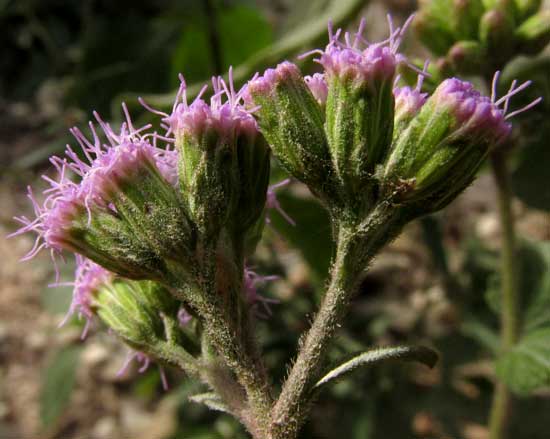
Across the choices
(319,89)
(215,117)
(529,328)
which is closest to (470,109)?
(319,89)

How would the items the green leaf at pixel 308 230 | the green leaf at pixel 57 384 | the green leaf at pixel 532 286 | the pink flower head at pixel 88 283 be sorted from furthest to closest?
the green leaf at pixel 57 384 → the green leaf at pixel 308 230 → the green leaf at pixel 532 286 → the pink flower head at pixel 88 283

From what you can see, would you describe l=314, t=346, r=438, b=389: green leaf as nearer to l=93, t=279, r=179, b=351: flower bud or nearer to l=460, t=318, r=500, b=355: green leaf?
l=93, t=279, r=179, b=351: flower bud

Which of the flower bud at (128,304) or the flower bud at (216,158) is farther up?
the flower bud at (216,158)

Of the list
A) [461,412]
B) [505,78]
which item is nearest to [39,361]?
[461,412]

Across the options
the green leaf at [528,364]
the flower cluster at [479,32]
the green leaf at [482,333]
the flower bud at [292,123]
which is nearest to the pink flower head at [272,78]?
the flower bud at [292,123]

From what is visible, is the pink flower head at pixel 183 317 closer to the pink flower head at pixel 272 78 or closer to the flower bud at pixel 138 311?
the flower bud at pixel 138 311

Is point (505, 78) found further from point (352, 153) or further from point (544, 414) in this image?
point (544, 414)

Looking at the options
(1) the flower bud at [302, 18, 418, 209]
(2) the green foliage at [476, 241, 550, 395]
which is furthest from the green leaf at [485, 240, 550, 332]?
(1) the flower bud at [302, 18, 418, 209]
